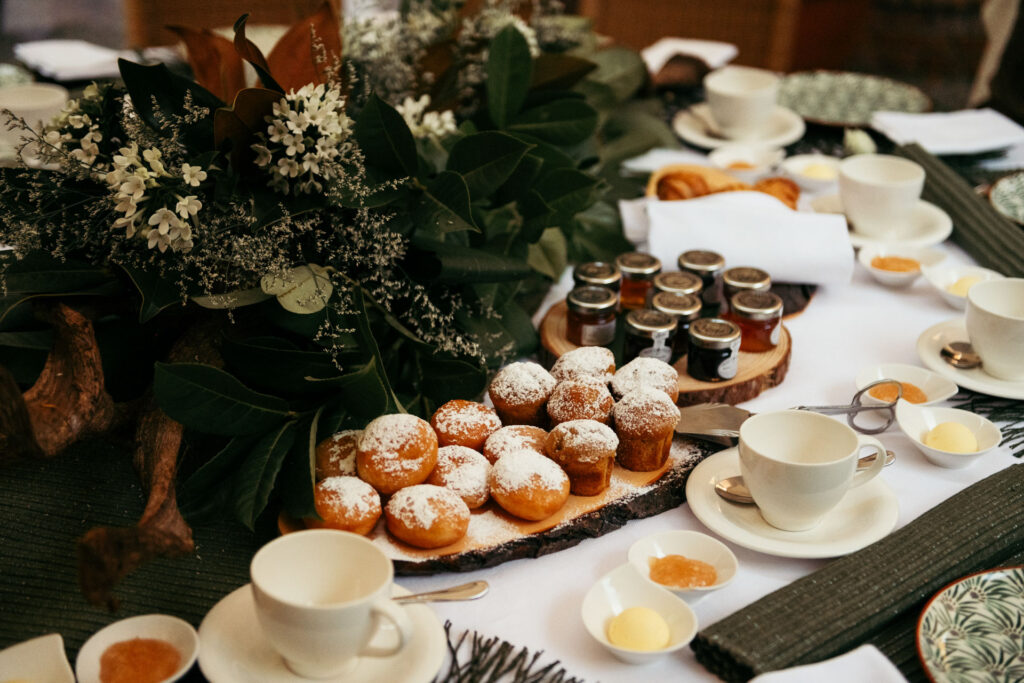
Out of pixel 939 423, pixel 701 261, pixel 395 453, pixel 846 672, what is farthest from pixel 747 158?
pixel 846 672

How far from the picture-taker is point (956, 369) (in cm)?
128

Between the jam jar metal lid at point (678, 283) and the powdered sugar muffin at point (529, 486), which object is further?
the jam jar metal lid at point (678, 283)

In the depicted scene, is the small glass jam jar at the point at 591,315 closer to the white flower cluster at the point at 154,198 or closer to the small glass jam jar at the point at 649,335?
the small glass jam jar at the point at 649,335

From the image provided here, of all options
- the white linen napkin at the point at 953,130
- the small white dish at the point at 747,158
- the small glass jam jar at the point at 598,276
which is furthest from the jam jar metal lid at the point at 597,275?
the white linen napkin at the point at 953,130

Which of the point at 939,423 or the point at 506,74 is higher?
the point at 506,74

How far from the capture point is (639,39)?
317cm

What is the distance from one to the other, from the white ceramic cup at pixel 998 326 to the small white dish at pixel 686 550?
56 cm

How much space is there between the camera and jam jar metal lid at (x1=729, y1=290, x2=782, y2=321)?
128 cm

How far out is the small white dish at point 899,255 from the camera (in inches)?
60.4

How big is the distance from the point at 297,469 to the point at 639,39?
8.54 feet

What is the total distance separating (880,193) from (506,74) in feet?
2.29

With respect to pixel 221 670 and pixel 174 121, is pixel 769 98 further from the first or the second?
pixel 221 670

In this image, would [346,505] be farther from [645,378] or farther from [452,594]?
[645,378]

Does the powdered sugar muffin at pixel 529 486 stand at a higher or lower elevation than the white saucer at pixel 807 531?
higher
